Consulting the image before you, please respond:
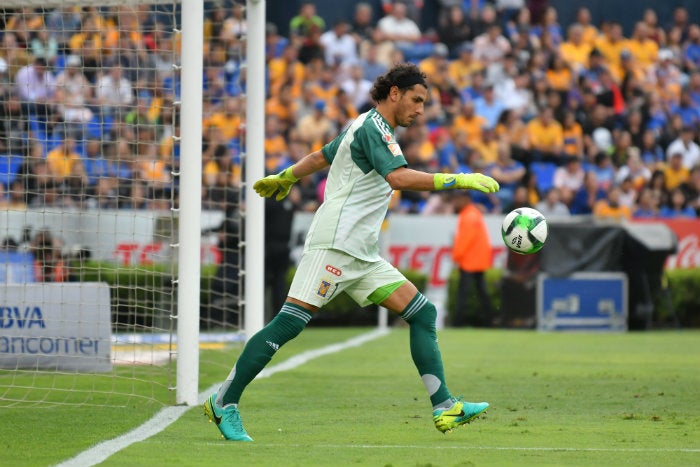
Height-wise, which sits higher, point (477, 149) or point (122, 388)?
point (477, 149)

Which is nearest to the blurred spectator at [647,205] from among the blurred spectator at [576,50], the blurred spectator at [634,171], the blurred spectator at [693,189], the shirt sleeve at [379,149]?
the blurred spectator at [693,189]

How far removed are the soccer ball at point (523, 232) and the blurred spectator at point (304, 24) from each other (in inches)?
728

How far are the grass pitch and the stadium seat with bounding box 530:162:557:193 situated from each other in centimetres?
990

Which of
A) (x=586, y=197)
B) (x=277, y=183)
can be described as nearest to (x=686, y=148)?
(x=586, y=197)

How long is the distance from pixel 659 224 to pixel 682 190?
10.3 ft

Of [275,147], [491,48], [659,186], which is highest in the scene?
[491,48]

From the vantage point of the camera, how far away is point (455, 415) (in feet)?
24.0

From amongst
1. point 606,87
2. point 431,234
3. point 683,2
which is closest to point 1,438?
point 431,234

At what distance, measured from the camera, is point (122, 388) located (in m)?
10.4

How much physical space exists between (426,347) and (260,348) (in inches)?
39.9

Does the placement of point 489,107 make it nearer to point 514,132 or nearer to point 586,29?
point 514,132

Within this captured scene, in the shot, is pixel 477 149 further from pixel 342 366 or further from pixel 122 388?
pixel 122 388

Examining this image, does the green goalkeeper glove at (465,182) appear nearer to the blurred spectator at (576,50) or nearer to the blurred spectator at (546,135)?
the blurred spectator at (546,135)

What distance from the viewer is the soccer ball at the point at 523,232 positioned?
758cm
